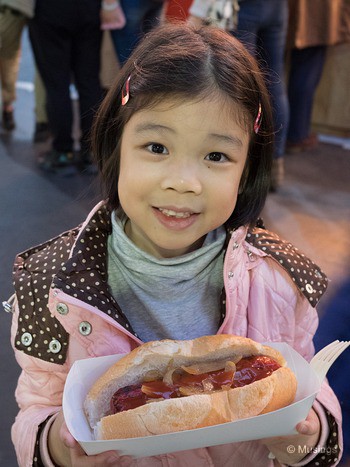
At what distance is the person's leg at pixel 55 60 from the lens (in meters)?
3.53

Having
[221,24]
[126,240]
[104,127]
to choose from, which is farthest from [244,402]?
[221,24]

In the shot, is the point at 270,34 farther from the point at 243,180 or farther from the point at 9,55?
the point at 243,180

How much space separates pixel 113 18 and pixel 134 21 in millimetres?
133

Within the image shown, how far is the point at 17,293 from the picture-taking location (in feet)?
3.95

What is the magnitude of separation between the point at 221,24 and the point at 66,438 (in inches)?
99.9

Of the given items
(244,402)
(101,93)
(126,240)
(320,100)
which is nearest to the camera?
(244,402)

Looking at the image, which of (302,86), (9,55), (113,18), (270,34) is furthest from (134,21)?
(302,86)

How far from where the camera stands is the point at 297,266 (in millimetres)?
1288

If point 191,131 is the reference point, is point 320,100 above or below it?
below

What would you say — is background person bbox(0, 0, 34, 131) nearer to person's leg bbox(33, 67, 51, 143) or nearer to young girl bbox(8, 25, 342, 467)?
person's leg bbox(33, 67, 51, 143)

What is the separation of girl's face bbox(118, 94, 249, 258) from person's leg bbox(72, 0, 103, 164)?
2.50 meters

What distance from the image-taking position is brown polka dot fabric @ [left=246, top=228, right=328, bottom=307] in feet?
4.16

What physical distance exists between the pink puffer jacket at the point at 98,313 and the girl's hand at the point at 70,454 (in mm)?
28

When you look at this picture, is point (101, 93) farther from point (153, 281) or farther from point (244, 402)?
point (244, 402)
